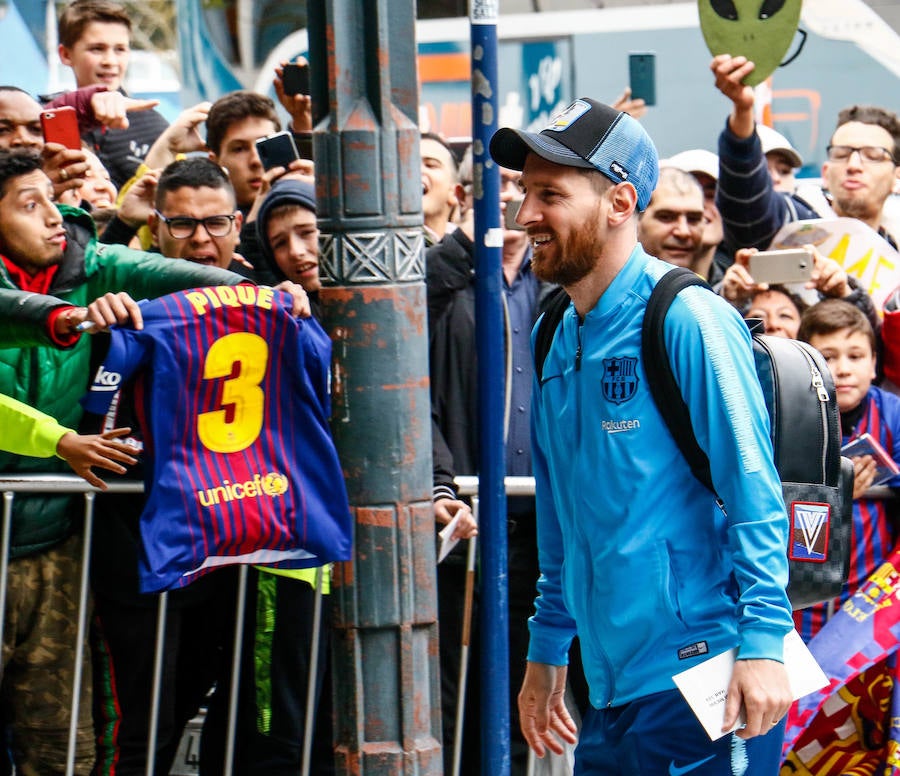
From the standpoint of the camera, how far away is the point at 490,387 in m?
3.91

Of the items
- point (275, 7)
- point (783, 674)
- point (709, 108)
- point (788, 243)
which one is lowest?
point (783, 674)

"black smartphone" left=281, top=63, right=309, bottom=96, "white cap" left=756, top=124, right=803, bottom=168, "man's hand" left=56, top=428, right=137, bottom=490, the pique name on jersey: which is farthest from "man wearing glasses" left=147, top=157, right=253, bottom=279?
"white cap" left=756, top=124, right=803, bottom=168

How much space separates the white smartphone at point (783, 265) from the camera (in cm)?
543

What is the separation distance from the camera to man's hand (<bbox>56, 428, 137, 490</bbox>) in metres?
4.42

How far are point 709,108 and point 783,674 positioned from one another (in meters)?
8.54

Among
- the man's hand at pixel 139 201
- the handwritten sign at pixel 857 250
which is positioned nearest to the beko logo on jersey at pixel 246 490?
the man's hand at pixel 139 201

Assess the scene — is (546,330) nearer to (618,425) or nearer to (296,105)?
(618,425)

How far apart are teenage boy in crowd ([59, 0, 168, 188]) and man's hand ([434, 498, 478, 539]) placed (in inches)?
112

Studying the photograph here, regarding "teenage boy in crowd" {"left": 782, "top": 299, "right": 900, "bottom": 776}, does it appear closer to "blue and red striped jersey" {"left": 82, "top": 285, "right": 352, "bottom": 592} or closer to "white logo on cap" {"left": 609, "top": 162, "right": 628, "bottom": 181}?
"blue and red striped jersey" {"left": 82, "top": 285, "right": 352, "bottom": 592}

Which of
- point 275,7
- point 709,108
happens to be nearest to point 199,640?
point 709,108

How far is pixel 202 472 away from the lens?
4504mm

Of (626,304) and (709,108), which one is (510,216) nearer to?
(626,304)

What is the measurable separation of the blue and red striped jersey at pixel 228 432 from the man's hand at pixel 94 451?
0.08 meters

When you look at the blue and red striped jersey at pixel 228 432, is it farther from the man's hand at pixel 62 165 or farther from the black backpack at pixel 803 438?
the black backpack at pixel 803 438
